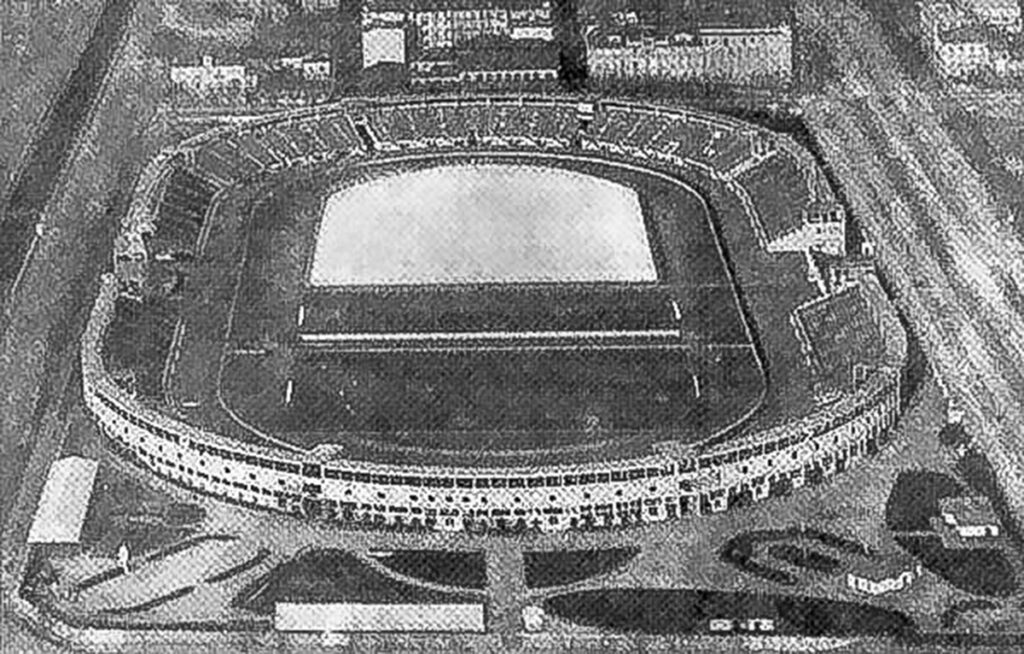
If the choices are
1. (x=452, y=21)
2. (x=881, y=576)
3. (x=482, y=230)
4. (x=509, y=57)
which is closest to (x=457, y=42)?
A: (x=452, y=21)

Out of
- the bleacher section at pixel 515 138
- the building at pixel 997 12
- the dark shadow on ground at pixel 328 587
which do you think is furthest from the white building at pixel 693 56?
the dark shadow on ground at pixel 328 587

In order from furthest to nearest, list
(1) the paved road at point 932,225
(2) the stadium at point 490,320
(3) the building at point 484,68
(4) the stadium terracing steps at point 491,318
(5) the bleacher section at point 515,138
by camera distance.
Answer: (3) the building at point 484,68 < (5) the bleacher section at point 515,138 < (4) the stadium terracing steps at point 491,318 < (1) the paved road at point 932,225 < (2) the stadium at point 490,320

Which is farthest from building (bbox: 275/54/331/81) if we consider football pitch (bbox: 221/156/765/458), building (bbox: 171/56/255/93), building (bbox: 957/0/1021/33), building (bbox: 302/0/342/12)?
building (bbox: 957/0/1021/33)

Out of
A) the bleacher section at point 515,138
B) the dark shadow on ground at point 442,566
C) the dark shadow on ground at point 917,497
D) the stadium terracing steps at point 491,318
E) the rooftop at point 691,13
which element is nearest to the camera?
the dark shadow on ground at point 442,566

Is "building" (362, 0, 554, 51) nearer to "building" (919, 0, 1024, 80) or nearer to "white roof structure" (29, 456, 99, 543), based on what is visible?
"building" (919, 0, 1024, 80)

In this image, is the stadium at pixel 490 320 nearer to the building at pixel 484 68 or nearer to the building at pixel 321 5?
the building at pixel 484 68

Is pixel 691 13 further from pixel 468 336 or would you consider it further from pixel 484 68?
pixel 468 336

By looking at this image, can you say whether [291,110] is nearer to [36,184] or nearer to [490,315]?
[36,184]

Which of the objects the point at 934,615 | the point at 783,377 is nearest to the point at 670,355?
the point at 783,377
